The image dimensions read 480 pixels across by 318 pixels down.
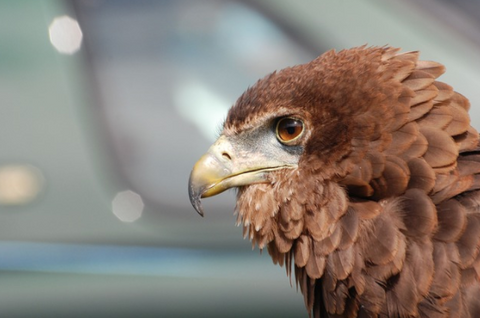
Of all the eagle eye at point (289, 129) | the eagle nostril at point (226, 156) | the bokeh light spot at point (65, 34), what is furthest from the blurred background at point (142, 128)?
the eagle eye at point (289, 129)

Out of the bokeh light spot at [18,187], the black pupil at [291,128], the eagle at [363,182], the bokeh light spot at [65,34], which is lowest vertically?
the eagle at [363,182]

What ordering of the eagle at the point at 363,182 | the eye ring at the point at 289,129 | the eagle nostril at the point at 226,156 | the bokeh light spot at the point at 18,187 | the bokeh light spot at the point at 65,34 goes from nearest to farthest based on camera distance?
the eagle at the point at 363,182
the eye ring at the point at 289,129
the eagle nostril at the point at 226,156
the bokeh light spot at the point at 18,187
the bokeh light spot at the point at 65,34

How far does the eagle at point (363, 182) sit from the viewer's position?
232 centimetres

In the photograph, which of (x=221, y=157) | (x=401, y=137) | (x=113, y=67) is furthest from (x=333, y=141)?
(x=113, y=67)

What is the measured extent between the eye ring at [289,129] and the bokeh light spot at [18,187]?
4.10ft

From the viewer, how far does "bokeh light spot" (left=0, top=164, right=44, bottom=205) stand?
132 inches

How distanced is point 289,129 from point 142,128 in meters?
1.05

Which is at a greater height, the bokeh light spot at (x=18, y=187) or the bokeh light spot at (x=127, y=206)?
the bokeh light spot at (x=18, y=187)

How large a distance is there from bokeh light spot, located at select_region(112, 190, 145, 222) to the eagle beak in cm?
75

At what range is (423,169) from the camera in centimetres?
238

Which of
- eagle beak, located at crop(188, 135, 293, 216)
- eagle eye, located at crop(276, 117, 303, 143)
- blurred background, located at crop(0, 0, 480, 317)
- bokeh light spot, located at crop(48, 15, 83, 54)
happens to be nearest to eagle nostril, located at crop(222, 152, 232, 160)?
eagle beak, located at crop(188, 135, 293, 216)

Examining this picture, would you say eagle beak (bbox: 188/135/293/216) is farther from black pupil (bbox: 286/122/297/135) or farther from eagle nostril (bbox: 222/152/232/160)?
black pupil (bbox: 286/122/297/135)

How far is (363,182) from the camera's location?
2424 millimetres

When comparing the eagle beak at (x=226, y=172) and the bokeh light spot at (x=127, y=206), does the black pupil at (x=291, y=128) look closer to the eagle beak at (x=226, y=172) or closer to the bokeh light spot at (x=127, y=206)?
the eagle beak at (x=226, y=172)
